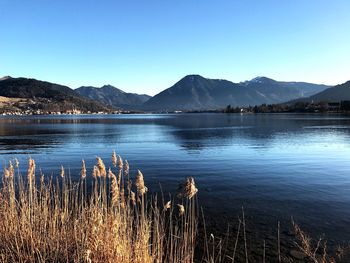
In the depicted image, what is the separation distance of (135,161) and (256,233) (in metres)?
24.7

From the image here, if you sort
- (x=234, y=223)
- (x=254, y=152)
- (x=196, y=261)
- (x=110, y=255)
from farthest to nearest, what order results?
(x=254, y=152)
(x=234, y=223)
(x=196, y=261)
(x=110, y=255)

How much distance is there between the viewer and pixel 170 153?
152 ft

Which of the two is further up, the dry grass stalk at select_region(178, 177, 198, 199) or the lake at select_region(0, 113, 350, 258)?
the dry grass stalk at select_region(178, 177, 198, 199)

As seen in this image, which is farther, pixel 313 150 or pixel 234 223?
pixel 313 150

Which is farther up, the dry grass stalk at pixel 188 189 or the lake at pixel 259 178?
the dry grass stalk at pixel 188 189

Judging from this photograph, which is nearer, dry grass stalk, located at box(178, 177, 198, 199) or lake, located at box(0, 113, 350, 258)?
dry grass stalk, located at box(178, 177, 198, 199)

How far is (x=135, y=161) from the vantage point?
39.4 meters

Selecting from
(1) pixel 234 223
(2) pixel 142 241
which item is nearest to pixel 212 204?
(1) pixel 234 223

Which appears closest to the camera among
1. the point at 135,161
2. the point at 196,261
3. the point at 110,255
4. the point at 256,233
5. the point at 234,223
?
the point at 110,255

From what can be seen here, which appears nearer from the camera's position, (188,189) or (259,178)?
(188,189)

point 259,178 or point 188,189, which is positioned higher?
point 188,189

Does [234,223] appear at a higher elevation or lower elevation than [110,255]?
lower

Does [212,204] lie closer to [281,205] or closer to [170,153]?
[281,205]

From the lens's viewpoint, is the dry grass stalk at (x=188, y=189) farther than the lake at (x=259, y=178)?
No
